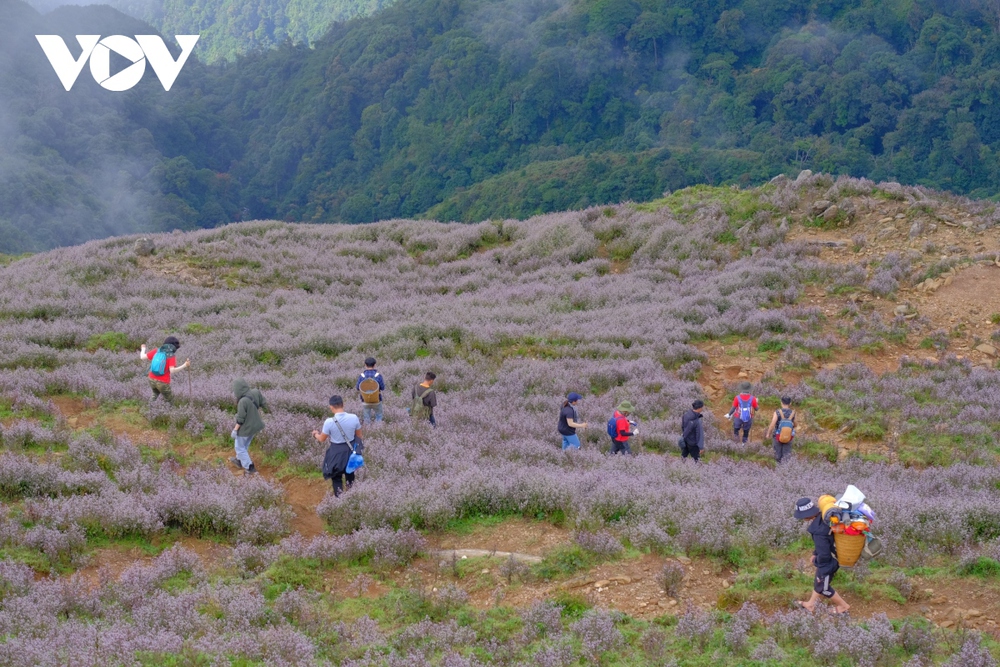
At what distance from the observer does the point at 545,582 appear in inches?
311

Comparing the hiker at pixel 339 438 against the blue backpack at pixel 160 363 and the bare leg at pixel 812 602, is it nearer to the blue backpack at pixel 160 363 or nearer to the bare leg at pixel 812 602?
the blue backpack at pixel 160 363

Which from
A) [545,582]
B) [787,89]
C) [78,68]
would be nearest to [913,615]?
[545,582]

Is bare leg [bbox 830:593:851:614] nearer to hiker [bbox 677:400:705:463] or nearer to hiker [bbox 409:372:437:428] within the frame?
hiker [bbox 677:400:705:463]

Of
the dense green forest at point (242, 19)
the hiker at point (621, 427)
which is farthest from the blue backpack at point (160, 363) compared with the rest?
the dense green forest at point (242, 19)

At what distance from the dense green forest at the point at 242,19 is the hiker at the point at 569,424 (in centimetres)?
14158

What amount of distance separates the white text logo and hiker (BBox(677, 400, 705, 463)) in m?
109

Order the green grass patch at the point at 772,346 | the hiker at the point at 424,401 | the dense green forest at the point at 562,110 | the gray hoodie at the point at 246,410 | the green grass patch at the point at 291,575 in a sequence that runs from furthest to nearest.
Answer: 1. the dense green forest at the point at 562,110
2. the green grass patch at the point at 772,346
3. the hiker at the point at 424,401
4. the gray hoodie at the point at 246,410
5. the green grass patch at the point at 291,575

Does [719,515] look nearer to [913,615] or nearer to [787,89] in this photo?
[913,615]

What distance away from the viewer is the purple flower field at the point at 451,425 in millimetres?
6738

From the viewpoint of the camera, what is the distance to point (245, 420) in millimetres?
10648

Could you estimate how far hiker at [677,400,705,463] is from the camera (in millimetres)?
11898

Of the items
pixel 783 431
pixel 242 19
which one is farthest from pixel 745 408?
pixel 242 19

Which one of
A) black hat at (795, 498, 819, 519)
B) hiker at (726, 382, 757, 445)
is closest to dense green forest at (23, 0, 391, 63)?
hiker at (726, 382, 757, 445)

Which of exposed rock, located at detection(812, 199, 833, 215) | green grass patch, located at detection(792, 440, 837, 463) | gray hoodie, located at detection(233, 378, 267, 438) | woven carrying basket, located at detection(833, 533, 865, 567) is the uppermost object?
exposed rock, located at detection(812, 199, 833, 215)
